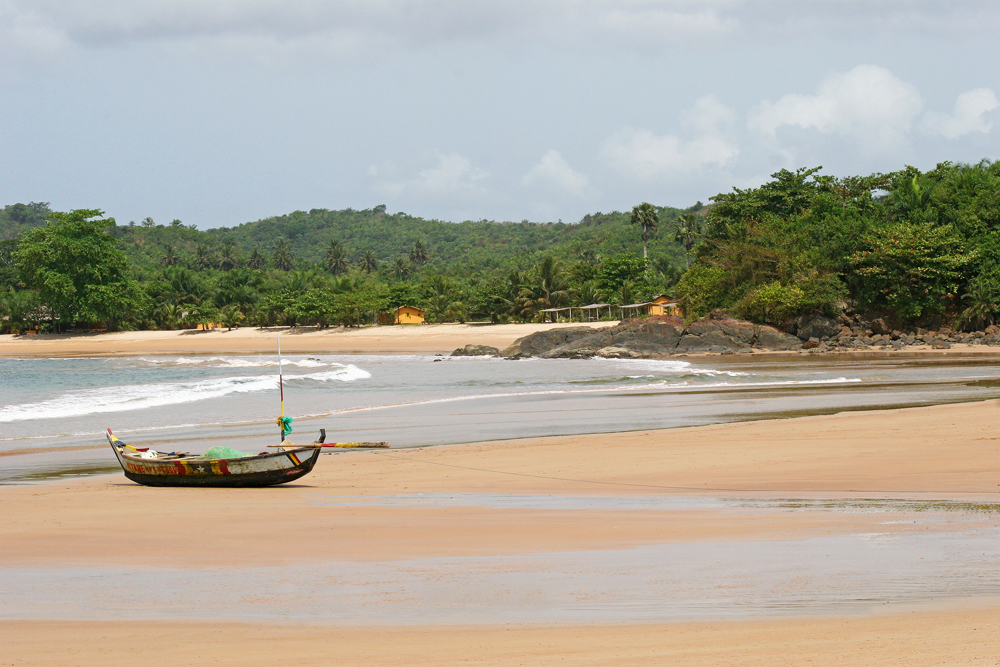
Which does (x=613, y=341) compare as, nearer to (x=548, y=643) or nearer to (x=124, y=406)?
(x=124, y=406)

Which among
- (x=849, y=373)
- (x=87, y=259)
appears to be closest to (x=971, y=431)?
(x=849, y=373)

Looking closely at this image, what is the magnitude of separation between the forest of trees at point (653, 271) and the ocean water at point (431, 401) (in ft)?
52.5

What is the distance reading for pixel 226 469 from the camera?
39.5 feet

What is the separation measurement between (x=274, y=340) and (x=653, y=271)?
4134 cm

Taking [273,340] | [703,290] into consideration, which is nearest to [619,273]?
[703,290]

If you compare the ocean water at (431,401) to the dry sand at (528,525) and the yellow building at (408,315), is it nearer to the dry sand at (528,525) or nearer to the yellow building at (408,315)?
the dry sand at (528,525)

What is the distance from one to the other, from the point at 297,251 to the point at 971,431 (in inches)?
7100

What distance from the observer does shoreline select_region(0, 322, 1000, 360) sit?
229 feet

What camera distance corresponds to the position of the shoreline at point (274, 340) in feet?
229

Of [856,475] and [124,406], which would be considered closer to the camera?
[856,475]

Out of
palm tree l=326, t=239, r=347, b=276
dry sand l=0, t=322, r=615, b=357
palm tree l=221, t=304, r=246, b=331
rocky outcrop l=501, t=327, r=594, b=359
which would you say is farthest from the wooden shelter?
palm tree l=326, t=239, r=347, b=276

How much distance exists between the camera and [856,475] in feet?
36.6

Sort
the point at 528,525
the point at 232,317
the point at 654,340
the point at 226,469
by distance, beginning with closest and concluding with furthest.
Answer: the point at 528,525 → the point at 226,469 → the point at 654,340 → the point at 232,317

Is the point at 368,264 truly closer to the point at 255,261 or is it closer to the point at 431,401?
the point at 255,261
